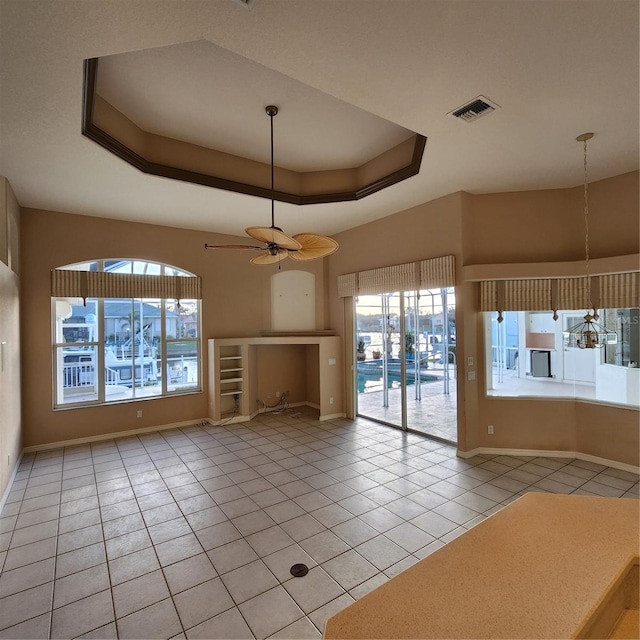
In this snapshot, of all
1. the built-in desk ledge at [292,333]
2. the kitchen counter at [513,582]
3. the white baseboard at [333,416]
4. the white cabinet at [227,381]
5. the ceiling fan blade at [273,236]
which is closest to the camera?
the kitchen counter at [513,582]

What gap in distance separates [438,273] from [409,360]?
5.55ft

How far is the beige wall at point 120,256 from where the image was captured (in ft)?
16.5

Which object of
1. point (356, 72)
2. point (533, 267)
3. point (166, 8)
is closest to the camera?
point (166, 8)

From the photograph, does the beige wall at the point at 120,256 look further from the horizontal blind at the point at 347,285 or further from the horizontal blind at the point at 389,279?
the horizontal blind at the point at 389,279

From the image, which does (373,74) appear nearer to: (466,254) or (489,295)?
(466,254)

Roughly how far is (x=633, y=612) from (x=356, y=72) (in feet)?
10.1

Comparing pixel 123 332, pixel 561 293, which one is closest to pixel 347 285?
pixel 561 293

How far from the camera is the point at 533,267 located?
448 cm

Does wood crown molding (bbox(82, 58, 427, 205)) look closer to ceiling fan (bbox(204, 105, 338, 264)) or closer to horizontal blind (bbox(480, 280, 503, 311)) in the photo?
ceiling fan (bbox(204, 105, 338, 264))

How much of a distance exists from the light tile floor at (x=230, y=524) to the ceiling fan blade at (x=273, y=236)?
2524 millimetres

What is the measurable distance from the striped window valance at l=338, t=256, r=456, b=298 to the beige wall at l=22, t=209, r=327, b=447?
1.09 m

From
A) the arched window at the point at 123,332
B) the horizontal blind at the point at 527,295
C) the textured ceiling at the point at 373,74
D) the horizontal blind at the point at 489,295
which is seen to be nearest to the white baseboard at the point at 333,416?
the arched window at the point at 123,332

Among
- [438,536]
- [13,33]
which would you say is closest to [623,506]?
[438,536]

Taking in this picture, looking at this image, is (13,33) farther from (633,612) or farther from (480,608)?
(633,612)
